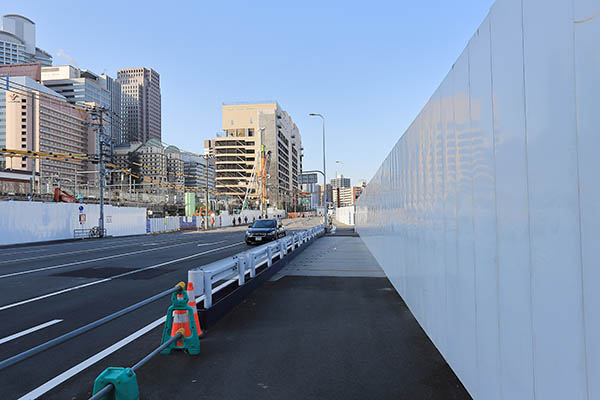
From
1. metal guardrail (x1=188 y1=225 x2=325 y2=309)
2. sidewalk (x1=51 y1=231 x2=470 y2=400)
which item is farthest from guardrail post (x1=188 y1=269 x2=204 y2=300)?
sidewalk (x1=51 y1=231 x2=470 y2=400)

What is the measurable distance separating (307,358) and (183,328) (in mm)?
1857

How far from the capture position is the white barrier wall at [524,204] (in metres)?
1.85

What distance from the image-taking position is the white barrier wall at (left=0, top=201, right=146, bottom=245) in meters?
27.3

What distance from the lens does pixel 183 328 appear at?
5410mm

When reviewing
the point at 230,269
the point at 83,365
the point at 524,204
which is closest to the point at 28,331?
the point at 83,365

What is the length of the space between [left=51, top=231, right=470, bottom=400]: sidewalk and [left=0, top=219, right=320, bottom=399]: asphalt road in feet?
1.69

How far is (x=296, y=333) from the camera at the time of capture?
6.25 m

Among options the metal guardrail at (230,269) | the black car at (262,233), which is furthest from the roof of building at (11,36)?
the metal guardrail at (230,269)

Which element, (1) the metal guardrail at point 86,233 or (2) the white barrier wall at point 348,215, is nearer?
(1) the metal guardrail at point 86,233

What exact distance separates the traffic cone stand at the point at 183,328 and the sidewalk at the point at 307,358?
0.46ft

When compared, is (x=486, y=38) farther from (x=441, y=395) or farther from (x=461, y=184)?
(x=441, y=395)

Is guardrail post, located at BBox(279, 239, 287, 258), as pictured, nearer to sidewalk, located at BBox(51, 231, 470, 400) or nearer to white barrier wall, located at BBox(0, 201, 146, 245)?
sidewalk, located at BBox(51, 231, 470, 400)

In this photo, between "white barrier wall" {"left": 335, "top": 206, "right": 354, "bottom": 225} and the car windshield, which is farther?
"white barrier wall" {"left": 335, "top": 206, "right": 354, "bottom": 225}

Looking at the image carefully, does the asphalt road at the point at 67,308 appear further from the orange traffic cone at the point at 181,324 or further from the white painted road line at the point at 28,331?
the orange traffic cone at the point at 181,324
